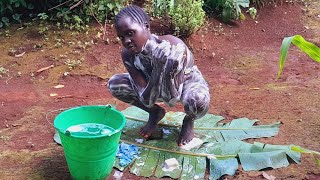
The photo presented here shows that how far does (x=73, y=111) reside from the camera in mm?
3178

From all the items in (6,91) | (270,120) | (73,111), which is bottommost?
(6,91)

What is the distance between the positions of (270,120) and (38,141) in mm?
1834

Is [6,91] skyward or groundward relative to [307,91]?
groundward

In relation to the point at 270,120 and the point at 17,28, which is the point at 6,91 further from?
the point at 270,120

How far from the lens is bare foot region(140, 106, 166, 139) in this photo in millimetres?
3617

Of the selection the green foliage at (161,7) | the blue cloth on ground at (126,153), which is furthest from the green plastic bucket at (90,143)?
the green foliage at (161,7)

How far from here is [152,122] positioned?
3.64 m

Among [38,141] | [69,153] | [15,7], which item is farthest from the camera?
[15,7]

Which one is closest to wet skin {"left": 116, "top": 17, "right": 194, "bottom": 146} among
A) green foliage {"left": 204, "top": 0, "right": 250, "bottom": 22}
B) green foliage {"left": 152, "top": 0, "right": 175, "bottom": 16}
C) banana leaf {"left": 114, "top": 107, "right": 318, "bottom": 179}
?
banana leaf {"left": 114, "top": 107, "right": 318, "bottom": 179}

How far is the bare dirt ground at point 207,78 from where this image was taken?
346cm

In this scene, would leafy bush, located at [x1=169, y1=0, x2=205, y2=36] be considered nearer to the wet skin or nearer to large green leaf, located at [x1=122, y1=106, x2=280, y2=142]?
large green leaf, located at [x1=122, y1=106, x2=280, y2=142]

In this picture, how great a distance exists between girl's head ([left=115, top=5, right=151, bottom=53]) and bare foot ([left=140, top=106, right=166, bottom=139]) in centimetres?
64

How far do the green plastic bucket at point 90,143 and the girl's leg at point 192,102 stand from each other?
48 centimetres

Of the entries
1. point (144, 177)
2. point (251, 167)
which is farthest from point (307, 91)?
point (144, 177)
